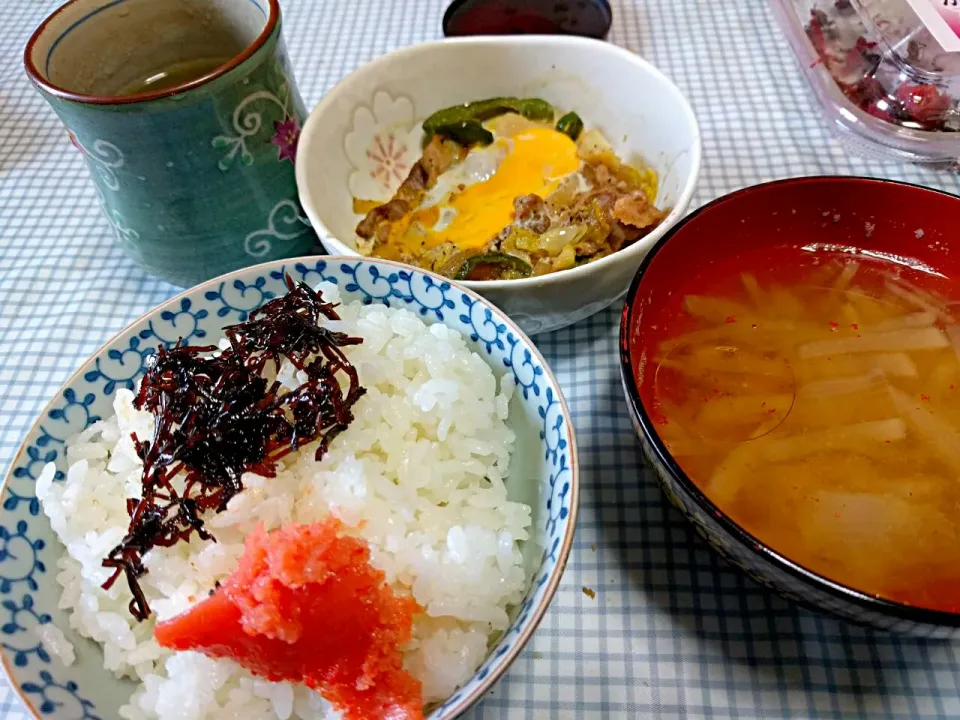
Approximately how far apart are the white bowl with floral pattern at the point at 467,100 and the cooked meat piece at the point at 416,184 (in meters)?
0.06

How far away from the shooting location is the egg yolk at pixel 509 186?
5.77ft

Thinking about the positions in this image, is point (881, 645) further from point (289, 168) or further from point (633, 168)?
point (289, 168)

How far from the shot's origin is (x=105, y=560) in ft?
3.31

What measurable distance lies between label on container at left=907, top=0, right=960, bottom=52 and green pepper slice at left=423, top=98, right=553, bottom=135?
1117 millimetres

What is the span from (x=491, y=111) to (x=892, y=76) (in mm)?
1196

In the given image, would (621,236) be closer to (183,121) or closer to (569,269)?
(569,269)

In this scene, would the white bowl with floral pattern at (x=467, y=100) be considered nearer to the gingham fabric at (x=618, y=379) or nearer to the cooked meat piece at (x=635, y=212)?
the cooked meat piece at (x=635, y=212)

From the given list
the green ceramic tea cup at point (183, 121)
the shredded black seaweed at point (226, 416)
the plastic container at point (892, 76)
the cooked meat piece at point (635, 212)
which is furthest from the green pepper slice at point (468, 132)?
the plastic container at point (892, 76)

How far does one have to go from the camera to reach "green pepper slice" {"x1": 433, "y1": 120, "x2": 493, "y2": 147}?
1.97 m

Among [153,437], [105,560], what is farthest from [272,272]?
[105,560]

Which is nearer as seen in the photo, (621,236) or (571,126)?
(621,236)

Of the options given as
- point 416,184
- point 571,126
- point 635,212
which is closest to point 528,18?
point 571,126

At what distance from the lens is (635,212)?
5.23ft

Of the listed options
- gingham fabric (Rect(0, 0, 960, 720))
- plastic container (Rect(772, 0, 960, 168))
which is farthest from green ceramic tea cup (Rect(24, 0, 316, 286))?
plastic container (Rect(772, 0, 960, 168))
